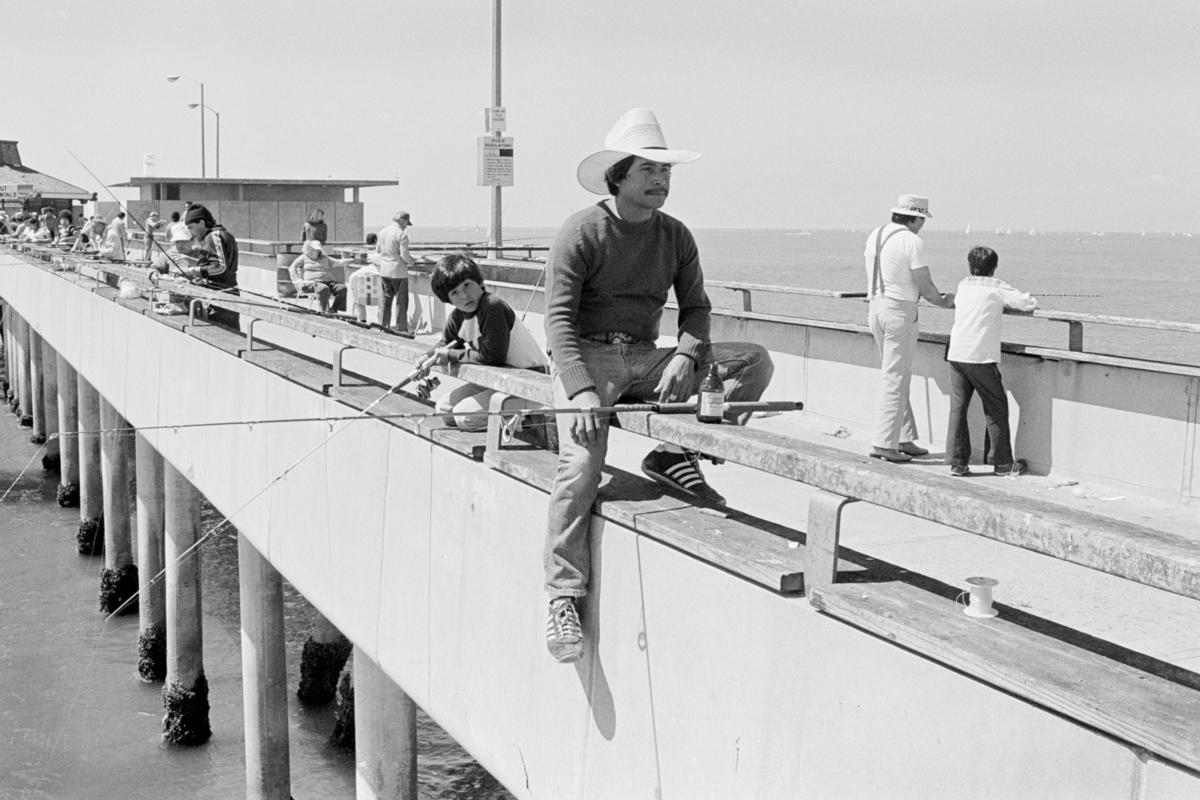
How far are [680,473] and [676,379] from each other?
426mm

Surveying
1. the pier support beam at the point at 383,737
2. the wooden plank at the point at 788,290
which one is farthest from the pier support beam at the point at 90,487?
the pier support beam at the point at 383,737

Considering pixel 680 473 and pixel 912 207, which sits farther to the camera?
pixel 912 207

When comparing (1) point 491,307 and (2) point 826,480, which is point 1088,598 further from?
(1) point 491,307

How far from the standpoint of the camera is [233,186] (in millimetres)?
42625

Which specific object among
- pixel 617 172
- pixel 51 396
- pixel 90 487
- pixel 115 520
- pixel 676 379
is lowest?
pixel 90 487

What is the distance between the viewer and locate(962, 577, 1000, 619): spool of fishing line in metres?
3.30

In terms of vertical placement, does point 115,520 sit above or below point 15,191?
below

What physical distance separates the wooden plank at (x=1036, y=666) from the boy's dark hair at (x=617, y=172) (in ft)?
5.32

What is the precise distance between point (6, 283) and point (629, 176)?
24.9 metres

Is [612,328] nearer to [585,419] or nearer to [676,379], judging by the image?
[676,379]

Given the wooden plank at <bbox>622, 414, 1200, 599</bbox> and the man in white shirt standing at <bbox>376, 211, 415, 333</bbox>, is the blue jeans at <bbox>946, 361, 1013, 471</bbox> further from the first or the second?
the man in white shirt standing at <bbox>376, 211, 415, 333</bbox>

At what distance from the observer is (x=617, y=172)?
174 inches

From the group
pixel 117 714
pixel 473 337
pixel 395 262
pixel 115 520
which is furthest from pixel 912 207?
pixel 115 520

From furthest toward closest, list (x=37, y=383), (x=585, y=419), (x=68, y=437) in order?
(x=37, y=383) → (x=68, y=437) → (x=585, y=419)
